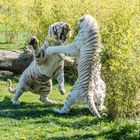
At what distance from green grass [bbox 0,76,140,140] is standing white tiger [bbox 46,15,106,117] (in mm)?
342

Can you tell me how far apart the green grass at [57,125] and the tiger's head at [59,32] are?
1370 millimetres

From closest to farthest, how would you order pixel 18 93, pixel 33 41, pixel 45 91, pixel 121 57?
pixel 121 57 → pixel 33 41 → pixel 18 93 → pixel 45 91

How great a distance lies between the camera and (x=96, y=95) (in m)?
9.86

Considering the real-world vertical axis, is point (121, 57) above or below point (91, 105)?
above

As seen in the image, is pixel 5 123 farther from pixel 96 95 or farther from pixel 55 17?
pixel 55 17

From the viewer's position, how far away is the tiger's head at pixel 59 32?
10.7m

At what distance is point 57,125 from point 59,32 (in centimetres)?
229

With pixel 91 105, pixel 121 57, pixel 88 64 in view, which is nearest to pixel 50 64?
pixel 88 64

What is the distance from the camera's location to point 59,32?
35.1 ft

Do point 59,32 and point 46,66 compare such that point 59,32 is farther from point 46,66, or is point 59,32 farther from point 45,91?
point 45,91

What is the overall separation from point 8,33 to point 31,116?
1326 centimetres

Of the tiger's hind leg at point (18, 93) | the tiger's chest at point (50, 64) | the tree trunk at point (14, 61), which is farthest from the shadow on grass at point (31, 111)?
the tree trunk at point (14, 61)

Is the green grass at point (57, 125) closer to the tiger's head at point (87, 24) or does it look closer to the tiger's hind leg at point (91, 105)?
the tiger's hind leg at point (91, 105)

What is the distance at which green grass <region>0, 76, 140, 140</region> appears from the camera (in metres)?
8.38
